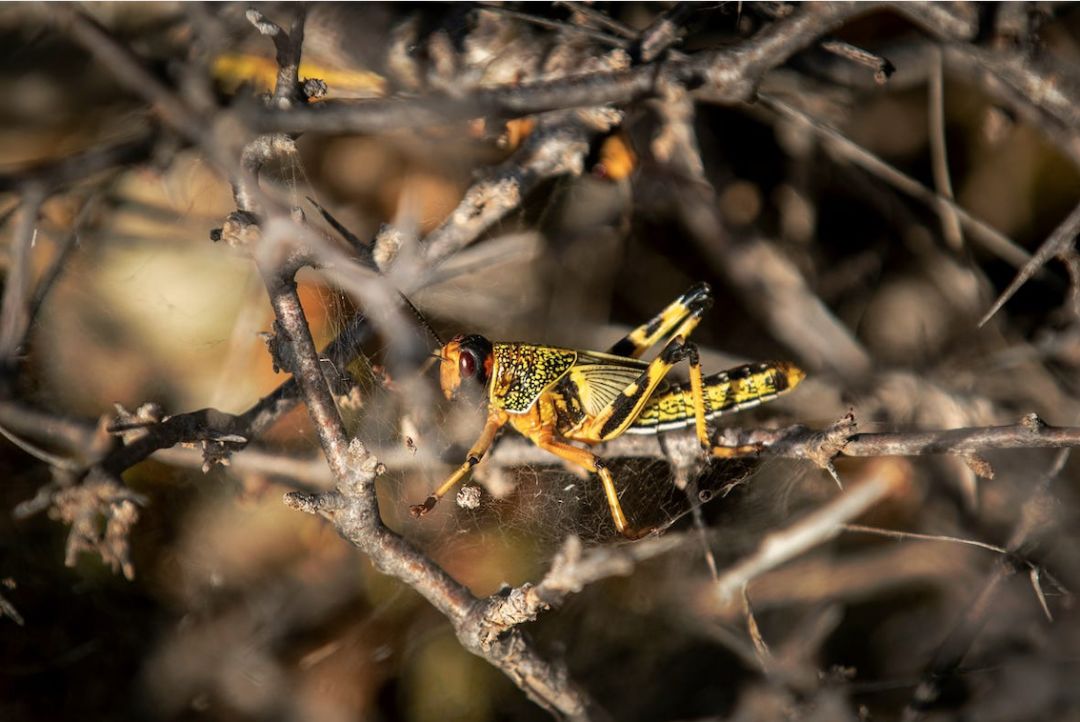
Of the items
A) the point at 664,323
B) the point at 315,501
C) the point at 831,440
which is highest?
the point at 831,440

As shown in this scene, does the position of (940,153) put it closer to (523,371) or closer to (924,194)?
(924,194)

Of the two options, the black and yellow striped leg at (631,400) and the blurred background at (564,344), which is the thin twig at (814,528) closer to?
the blurred background at (564,344)

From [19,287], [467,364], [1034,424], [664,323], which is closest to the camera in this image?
[1034,424]

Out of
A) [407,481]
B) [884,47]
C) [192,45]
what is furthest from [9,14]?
[884,47]

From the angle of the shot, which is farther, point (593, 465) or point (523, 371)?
point (523, 371)

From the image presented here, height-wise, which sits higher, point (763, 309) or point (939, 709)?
point (763, 309)

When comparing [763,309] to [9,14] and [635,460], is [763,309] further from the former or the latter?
[9,14]

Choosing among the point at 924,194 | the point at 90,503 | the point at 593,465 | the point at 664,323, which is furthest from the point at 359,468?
the point at 924,194
